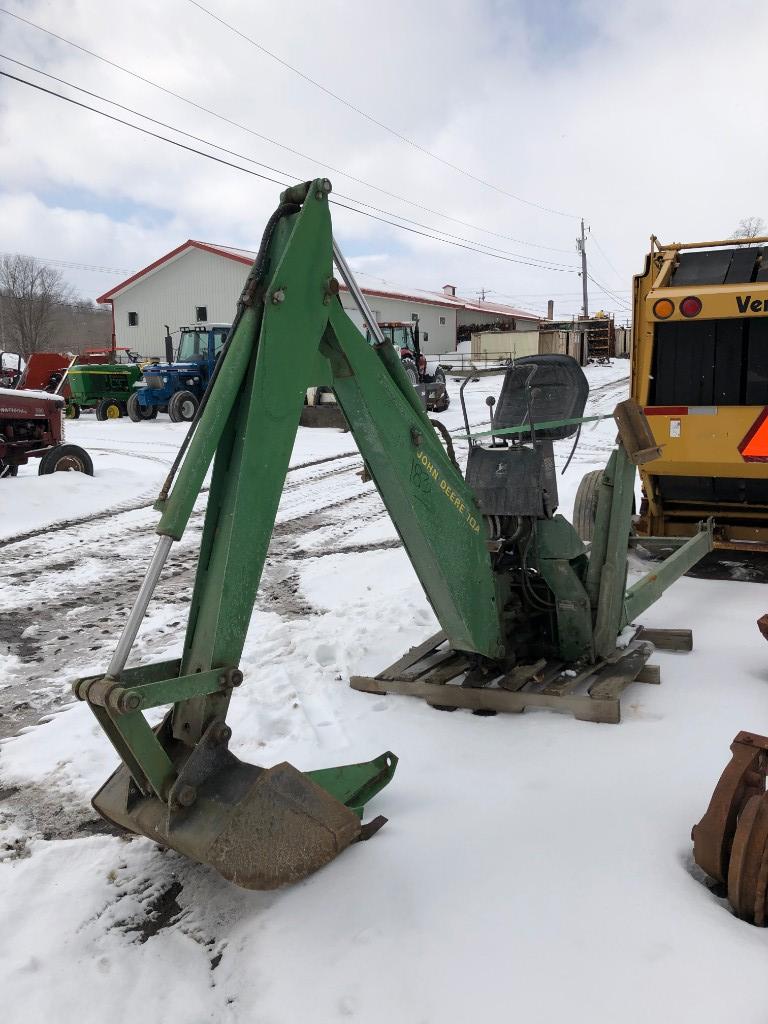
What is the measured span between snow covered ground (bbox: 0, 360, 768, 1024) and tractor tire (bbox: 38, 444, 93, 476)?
599cm

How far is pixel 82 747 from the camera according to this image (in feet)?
11.9

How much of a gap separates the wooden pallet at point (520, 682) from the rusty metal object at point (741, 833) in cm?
114

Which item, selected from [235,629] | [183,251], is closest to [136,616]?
[235,629]

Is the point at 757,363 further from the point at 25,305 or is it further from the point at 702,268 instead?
the point at 25,305

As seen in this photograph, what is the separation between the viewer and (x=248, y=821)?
A: 2.26m

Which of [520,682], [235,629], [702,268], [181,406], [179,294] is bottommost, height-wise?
[520,682]

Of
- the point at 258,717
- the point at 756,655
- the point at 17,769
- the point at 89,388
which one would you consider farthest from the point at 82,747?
the point at 89,388

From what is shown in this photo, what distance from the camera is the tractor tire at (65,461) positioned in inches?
421

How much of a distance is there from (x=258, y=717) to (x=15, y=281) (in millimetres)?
69323

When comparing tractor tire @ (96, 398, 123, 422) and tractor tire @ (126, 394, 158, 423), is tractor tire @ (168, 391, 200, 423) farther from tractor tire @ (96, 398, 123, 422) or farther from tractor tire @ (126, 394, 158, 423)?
tractor tire @ (96, 398, 123, 422)

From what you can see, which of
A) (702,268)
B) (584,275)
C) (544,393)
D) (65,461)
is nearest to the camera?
(544,393)

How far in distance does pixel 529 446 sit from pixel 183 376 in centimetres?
1788

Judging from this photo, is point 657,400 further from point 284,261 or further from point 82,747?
point 82,747

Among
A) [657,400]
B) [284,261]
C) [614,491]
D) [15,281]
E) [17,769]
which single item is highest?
[15,281]
